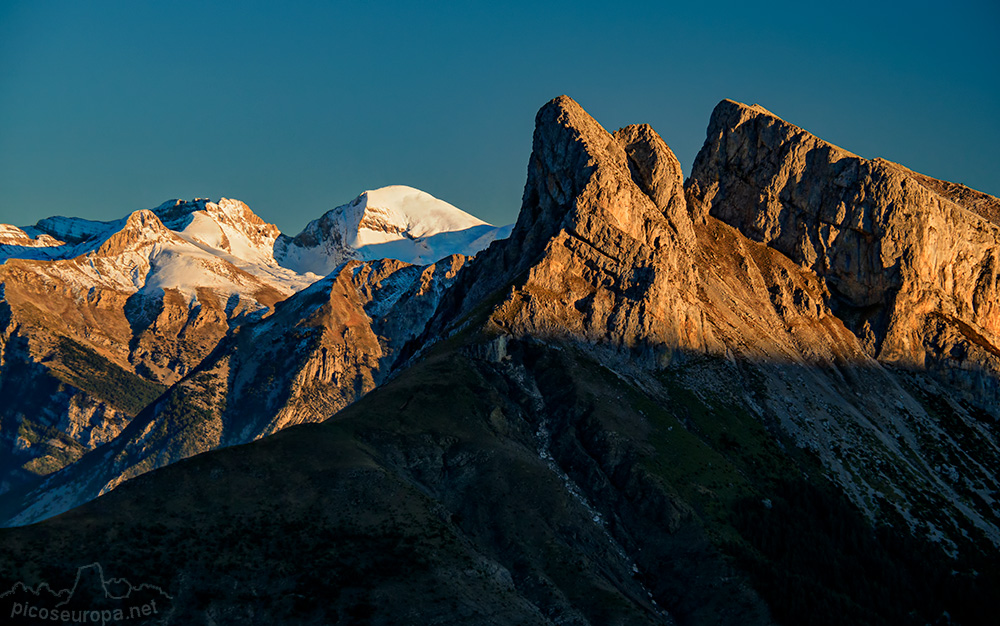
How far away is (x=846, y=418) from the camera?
570ft

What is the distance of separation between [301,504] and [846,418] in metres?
118

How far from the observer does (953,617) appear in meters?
127

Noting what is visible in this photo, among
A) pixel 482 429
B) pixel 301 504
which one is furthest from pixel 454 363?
pixel 301 504

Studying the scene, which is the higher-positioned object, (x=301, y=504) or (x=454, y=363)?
(x=454, y=363)

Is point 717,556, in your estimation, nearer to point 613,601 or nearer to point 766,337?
point 613,601

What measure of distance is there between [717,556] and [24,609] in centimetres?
8410

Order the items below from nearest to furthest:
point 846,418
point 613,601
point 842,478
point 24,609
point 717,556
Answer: point 24,609, point 613,601, point 717,556, point 842,478, point 846,418

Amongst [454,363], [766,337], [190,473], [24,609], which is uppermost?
[766,337]

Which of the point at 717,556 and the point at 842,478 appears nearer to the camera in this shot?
the point at 717,556

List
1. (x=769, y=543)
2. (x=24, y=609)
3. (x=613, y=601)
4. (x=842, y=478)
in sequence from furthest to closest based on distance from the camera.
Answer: (x=842, y=478) < (x=769, y=543) < (x=613, y=601) < (x=24, y=609)

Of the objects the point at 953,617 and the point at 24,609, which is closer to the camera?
the point at 24,609

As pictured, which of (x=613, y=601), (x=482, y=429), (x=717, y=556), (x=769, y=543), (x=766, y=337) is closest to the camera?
(x=613, y=601)

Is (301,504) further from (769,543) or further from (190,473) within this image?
(769,543)

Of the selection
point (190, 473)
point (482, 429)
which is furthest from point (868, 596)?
point (190, 473)
